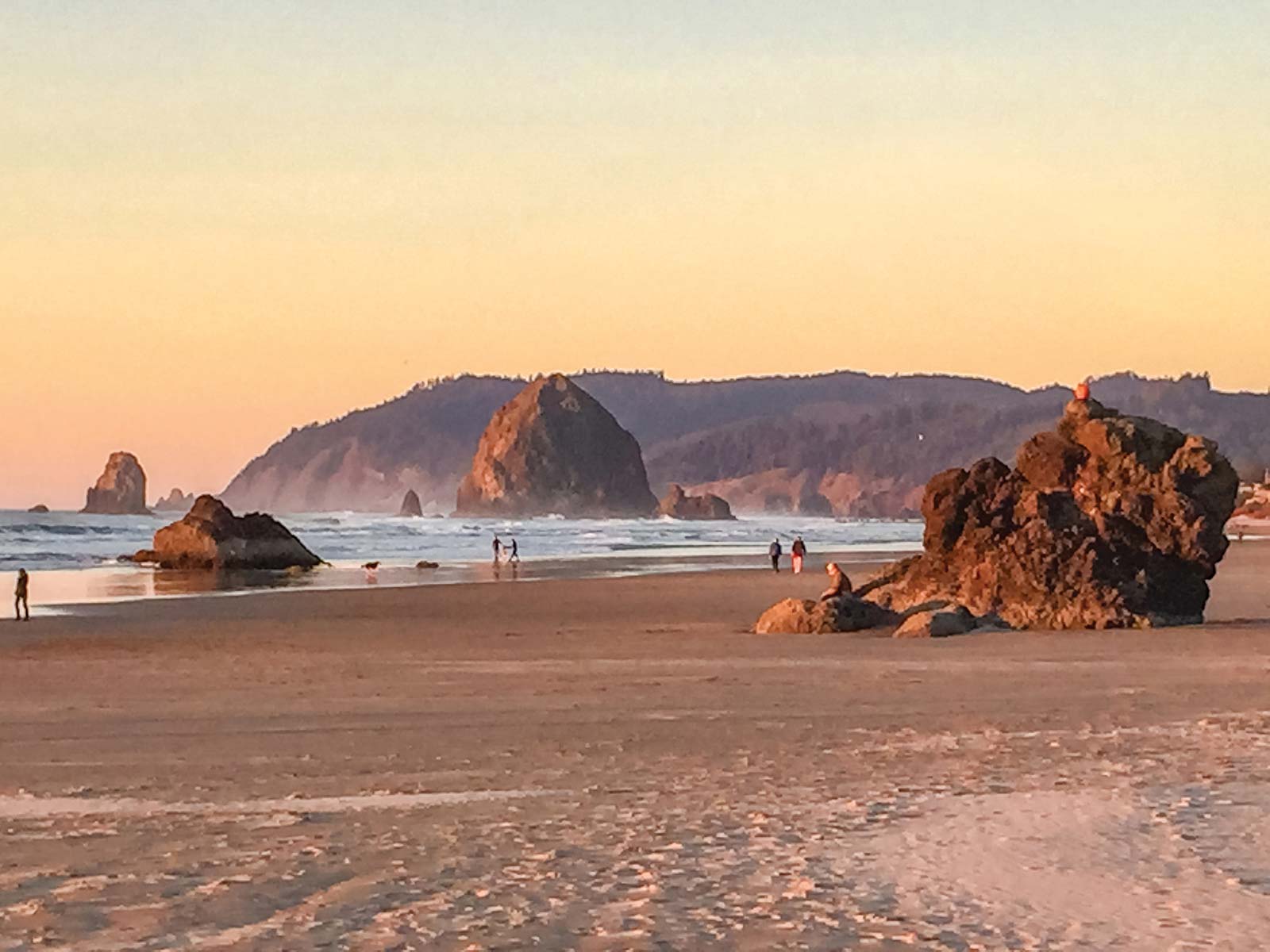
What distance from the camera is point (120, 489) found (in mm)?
141375

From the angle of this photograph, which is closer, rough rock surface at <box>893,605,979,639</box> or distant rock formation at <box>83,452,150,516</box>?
rough rock surface at <box>893,605,979,639</box>

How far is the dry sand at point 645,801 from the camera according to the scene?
5.85 metres

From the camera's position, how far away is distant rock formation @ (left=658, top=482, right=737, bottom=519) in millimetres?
173500

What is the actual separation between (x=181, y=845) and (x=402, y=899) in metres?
1.58

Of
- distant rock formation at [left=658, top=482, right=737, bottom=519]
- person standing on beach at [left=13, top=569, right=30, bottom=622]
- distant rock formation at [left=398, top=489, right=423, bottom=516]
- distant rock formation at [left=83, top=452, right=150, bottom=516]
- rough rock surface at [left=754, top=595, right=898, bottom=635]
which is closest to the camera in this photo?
rough rock surface at [left=754, top=595, right=898, bottom=635]

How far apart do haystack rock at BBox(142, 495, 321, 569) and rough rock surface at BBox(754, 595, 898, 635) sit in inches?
1042

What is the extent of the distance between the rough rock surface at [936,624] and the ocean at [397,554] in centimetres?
1607

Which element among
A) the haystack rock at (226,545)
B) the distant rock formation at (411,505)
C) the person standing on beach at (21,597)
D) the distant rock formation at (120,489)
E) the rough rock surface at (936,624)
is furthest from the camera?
the distant rock formation at (411,505)

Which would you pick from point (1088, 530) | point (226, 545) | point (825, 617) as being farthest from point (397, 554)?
point (1088, 530)

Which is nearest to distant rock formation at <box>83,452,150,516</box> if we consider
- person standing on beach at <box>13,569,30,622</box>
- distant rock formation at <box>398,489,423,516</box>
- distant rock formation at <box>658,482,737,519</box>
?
distant rock formation at <box>398,489,423,516</box>

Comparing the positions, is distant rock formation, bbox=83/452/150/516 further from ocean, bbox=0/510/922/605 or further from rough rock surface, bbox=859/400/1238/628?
rough rock surface, bbox=859/400/1238/628

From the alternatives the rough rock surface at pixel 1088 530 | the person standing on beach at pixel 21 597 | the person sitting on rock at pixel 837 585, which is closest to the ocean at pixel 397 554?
the person standing on beach at pixel 21 597

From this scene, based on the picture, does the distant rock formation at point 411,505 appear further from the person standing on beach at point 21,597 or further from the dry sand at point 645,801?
the dry sand at point 645,801

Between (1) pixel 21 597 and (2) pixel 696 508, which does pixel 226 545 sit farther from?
(2) pixel 696 508
